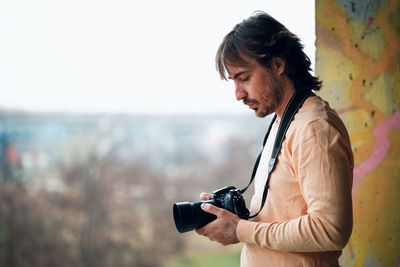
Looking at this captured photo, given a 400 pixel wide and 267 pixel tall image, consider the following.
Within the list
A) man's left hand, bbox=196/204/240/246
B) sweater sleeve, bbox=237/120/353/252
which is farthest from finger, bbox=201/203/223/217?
sweater sleeve, bbox=237/120/353/252

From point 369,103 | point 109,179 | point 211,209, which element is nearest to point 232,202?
point 211,209

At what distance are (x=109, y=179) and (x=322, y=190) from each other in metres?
5.57

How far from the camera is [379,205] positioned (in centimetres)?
133

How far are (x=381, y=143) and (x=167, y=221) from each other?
5.28 meters

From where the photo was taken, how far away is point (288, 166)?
92 cm

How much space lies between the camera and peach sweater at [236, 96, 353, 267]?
82 centimetres

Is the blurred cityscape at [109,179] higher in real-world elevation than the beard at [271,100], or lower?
lower

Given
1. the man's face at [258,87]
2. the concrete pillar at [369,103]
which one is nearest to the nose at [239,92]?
the man's face at [258,87]

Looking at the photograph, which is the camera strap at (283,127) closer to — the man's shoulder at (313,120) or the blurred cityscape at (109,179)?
the man's shoulder at (313,120)

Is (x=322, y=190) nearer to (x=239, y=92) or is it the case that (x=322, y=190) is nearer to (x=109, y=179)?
(x=239, y=92)

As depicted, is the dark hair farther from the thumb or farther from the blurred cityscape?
the blurred cityscape

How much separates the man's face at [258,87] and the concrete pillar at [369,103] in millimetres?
474

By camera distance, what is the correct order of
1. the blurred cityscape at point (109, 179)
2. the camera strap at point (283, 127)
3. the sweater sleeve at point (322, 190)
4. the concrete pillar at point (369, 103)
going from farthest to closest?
the blurred cityscape at point (109, 179), the concrete pillar at point (369, 103), the camera strap at point (283, 127), the sweater sleeve at point (322, 190)

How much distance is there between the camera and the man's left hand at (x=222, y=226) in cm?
98
